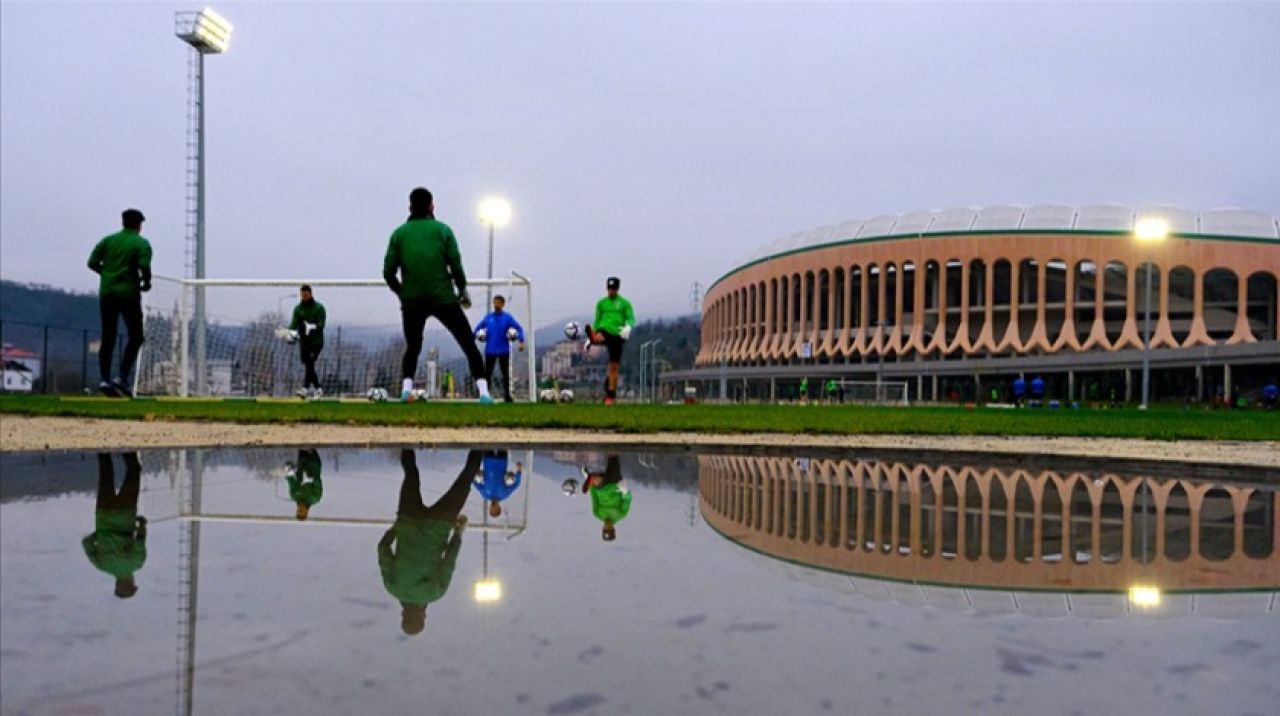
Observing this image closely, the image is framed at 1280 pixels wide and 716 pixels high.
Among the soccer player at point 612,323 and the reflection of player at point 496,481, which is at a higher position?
the soccer player at point 612,323

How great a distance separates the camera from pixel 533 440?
23.7 ft

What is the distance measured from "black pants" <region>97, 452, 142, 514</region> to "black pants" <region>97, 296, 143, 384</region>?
705cm

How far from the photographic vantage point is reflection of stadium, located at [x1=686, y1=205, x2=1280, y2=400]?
57.1m

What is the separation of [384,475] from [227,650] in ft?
10.4

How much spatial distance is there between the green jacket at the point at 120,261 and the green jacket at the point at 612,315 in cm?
669

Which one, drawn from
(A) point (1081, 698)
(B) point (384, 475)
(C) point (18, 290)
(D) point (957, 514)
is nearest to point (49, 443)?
(B) point (384, 475)

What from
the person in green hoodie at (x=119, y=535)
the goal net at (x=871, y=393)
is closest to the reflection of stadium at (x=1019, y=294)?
the goal net at (x=871, y=393)

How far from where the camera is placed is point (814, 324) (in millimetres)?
72312

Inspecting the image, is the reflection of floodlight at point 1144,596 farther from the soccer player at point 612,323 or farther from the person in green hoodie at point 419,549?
the soccer player at point 612,323

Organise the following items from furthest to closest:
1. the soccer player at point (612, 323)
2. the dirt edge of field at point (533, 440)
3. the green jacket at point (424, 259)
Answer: the soccer player at point (612, 323) < the green jacket at point (424, 259) < the dirt edge of field at point (533, 440)

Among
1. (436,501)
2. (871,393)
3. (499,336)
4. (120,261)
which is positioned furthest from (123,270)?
(871,393)

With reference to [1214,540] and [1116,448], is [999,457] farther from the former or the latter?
[1214,540]

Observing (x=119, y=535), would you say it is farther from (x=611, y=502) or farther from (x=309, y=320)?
(x=309, y=320)

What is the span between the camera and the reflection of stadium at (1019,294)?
187ft
